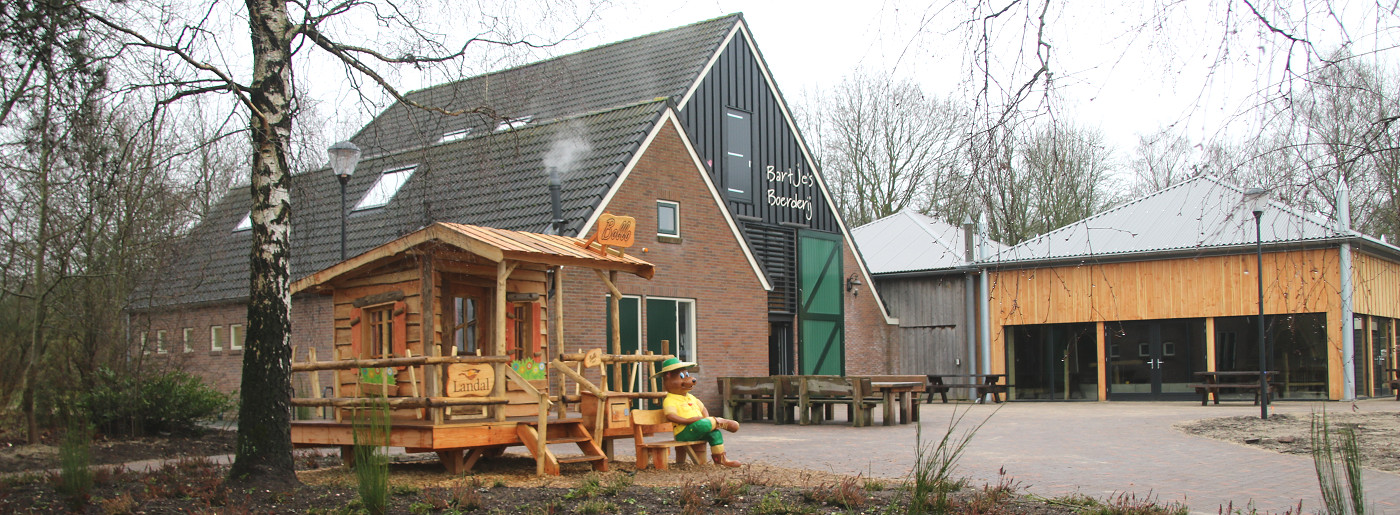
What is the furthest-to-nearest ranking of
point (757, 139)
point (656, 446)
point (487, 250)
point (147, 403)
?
point (757, 139)
point (147, 403)
point (656, 446)
point (487, 250)

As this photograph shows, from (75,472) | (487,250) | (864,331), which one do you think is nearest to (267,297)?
(75,472)

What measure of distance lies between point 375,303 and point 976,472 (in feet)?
21.7

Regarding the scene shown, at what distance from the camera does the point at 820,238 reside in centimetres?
2727

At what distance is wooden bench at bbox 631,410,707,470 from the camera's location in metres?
12.0

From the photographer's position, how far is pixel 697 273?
70.6 ft

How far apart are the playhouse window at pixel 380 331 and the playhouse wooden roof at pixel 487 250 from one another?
0.55m

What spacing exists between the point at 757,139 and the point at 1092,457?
44.2 ft

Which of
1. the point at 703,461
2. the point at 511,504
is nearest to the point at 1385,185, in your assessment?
the point at 511,504

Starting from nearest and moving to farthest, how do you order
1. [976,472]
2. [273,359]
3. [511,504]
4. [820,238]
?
[511,504], [273,359], [976,472], [820,238]

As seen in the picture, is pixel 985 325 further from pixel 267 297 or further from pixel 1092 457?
pixel 267 297

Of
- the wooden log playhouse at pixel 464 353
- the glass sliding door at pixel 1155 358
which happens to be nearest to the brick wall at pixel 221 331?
the wooden log playhouse at pixel 464 353

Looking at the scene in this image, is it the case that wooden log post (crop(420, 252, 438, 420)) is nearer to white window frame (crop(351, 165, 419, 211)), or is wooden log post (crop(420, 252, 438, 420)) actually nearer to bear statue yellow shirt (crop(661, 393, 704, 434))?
bear statue yellow shirt (crop(661, 393, 704, 434))

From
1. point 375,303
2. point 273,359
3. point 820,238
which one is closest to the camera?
point 273,359

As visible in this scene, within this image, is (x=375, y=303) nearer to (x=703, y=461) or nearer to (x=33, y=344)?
(x=703, y=461)
